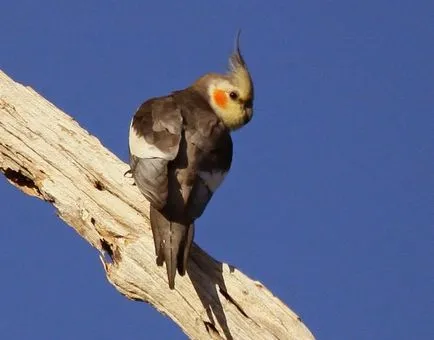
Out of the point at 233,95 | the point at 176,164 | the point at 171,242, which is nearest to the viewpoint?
the point at 171,242

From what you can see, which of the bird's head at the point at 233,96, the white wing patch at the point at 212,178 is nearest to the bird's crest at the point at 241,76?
the bird's head at the point at 233,96

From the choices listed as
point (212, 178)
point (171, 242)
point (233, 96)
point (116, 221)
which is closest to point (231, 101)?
point (233, 96)

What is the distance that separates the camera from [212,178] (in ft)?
20.4

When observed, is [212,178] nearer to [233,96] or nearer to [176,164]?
[176,164]

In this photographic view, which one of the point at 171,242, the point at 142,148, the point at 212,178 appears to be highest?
the point at 212,178

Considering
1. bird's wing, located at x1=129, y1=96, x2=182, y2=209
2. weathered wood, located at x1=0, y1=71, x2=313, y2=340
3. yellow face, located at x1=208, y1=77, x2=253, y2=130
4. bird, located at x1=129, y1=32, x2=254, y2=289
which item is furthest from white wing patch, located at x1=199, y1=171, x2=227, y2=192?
yellow face, located at x1=208, y1=77, x2=253, y2=130

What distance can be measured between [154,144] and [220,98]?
4.70 feet

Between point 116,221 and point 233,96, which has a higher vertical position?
point 233,96

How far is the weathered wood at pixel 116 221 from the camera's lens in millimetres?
5840

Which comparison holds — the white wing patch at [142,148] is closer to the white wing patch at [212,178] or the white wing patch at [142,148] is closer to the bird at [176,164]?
the bird at [176,164]

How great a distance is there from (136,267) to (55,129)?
1.07 meters

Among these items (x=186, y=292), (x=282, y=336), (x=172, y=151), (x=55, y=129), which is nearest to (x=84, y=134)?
(x=55, y=129)

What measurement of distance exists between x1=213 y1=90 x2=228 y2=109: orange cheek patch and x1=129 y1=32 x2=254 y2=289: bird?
1.62ft

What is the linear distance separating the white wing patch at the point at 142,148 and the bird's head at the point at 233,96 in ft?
3.86
